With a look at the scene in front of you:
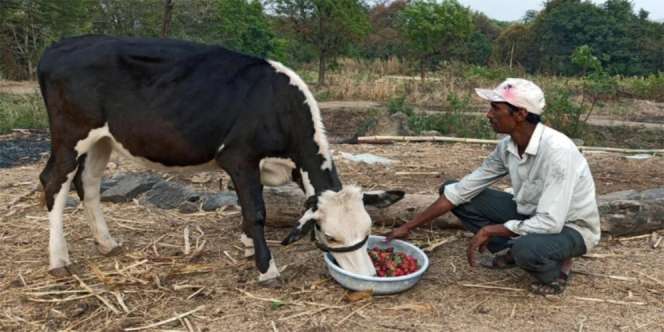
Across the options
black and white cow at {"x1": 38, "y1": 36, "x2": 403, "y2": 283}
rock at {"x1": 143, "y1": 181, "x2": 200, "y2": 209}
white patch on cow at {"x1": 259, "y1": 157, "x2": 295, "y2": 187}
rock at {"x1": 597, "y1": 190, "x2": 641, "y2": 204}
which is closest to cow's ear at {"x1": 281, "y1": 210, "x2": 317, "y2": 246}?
black and white cow at {"x1": 38, "y1": 36, "x2": 403, "y2": 283}

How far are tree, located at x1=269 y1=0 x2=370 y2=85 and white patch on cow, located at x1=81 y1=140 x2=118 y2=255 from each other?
15764 mm

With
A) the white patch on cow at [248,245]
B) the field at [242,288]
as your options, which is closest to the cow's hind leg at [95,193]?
the field at [242,288]

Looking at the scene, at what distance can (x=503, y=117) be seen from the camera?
3652 mm

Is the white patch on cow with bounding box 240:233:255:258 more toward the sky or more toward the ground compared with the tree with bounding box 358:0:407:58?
more toward the ground

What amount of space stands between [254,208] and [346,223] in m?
0.76

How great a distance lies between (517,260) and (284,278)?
161cm

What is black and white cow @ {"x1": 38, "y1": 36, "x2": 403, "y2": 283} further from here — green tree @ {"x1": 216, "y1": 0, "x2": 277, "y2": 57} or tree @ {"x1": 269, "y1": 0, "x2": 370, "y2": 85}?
tree @ {"x1": 269, "y1": 0, "x2": 370, "y2": 85}

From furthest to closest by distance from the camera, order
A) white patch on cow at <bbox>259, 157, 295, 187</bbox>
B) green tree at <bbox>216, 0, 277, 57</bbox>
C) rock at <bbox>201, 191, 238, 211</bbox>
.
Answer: green tree at <bbox>216, 0, 277, 57</bbox> → rock at <bbox>201, 191, 238, 211</bbox> → white patch on cow at <bbox>259, 157, 295, 187</bbox>

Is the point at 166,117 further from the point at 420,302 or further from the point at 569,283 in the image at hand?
the point at 569,283

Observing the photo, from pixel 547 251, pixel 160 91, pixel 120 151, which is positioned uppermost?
pixel 160 91

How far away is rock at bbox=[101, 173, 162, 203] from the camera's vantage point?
597 cm

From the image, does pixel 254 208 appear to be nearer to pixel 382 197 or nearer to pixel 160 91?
pixel 382 197

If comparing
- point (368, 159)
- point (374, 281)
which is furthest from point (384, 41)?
point (374, 281)

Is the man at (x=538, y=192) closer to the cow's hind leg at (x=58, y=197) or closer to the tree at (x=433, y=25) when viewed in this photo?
the cow's hind leg at (x=58, y=197)
